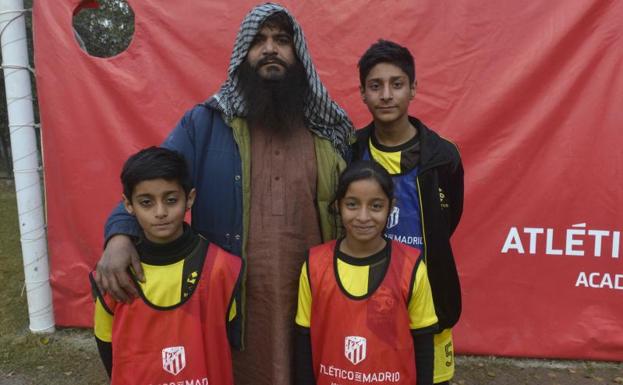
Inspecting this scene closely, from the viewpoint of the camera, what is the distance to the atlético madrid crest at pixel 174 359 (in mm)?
1400

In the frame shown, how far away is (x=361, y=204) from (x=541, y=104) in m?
1.81

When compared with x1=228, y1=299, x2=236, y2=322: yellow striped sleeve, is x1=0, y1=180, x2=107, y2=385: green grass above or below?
below

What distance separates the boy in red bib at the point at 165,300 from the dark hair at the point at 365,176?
1.43ft

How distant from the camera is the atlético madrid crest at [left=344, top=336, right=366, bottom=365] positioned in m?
1.43

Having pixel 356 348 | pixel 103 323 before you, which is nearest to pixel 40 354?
pixel 103 323

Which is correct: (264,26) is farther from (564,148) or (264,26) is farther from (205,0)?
(564,148)

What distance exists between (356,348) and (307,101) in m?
0.84

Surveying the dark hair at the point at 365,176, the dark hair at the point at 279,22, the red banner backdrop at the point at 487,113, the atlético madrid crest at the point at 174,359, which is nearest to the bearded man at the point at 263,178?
the dark hair at the point at 279,22

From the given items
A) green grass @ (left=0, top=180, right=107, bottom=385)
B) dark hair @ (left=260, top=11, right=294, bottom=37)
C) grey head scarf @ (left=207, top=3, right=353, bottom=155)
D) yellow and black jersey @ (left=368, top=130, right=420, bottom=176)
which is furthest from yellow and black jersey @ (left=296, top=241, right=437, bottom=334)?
green grass @ (left=0, top=180, right=107, bottom=385)

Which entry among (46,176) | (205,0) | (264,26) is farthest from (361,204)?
(46,176)

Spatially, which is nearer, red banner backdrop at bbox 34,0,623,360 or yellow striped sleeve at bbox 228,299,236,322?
yellow striped sleeve at bbox 228,299,236,322

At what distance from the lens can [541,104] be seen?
2750 mm

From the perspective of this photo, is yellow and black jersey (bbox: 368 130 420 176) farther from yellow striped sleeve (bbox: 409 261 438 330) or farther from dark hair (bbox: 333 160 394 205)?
yellow striped sleeve (bbox: 409 261 438 330)

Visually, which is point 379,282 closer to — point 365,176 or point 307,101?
point 365,176
